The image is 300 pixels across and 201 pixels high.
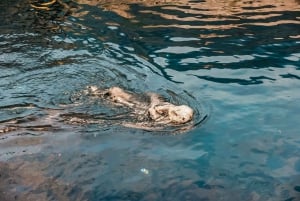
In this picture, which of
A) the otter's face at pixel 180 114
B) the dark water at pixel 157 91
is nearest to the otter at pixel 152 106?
the otter's face at pixel 180 114

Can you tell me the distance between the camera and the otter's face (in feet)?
26.6

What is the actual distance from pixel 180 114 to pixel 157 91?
1.57 meters

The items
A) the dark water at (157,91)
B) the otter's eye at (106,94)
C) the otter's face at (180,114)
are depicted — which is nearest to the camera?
the dark water at (157,91)

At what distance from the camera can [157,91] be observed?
9.58m

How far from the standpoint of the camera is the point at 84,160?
23.4 feet

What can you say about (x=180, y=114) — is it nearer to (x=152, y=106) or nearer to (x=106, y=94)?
(x=152, y=106)

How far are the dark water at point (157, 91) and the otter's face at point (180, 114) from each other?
26 cm

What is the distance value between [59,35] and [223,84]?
17.1 ft

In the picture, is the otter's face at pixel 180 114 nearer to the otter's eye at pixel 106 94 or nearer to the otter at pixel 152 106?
the otter at pixel 152 106

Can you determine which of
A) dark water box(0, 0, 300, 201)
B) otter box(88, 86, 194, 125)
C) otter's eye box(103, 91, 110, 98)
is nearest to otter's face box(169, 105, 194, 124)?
otter box(88, 86, 194, 125)

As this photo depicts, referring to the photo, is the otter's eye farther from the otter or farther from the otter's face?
the otter's face

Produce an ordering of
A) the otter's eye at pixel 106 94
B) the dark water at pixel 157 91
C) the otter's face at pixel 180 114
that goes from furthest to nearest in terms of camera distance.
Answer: the otter's eye at pixel 106 94 < the otter's face at pixel 180 114 < the dark water at pixel 157 91

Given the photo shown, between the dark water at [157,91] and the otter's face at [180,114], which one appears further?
the otter's face at [180,114]

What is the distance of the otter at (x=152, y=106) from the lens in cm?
815
